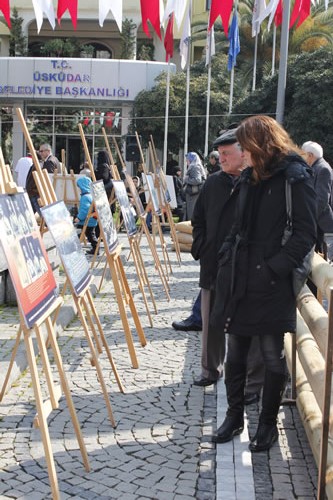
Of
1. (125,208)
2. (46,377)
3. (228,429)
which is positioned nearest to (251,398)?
(228,429)

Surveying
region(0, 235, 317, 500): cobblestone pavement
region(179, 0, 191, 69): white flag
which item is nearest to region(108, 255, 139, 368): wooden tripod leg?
region(0, 235, 317, 500): cobblestone pavement

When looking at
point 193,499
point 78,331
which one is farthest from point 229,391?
point 78,331

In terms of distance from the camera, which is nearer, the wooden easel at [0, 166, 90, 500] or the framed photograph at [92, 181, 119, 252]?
the wooden easel at [0, 166, 90, 500]

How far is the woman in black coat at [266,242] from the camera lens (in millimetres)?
4320

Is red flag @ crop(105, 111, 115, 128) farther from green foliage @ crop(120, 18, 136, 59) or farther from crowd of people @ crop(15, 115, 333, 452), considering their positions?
crowd of people @ crop(15, 115, 333, 452)

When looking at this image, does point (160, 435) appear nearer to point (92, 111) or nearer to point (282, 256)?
point (282, 256)

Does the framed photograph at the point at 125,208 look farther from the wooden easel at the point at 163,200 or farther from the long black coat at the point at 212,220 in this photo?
the wooden easel at the point at 163,200

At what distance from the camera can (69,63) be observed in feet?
126

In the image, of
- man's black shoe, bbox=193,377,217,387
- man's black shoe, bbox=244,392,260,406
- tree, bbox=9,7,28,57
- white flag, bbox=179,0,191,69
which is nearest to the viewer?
man's black shoe, bbox=244,392,260,406

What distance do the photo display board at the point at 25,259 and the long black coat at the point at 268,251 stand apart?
1062mm

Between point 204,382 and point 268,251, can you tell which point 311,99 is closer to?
point 204,382

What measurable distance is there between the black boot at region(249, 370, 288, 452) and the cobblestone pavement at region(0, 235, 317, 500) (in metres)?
0.07

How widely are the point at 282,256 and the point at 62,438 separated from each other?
182cm

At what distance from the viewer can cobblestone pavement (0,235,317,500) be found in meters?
4.19
